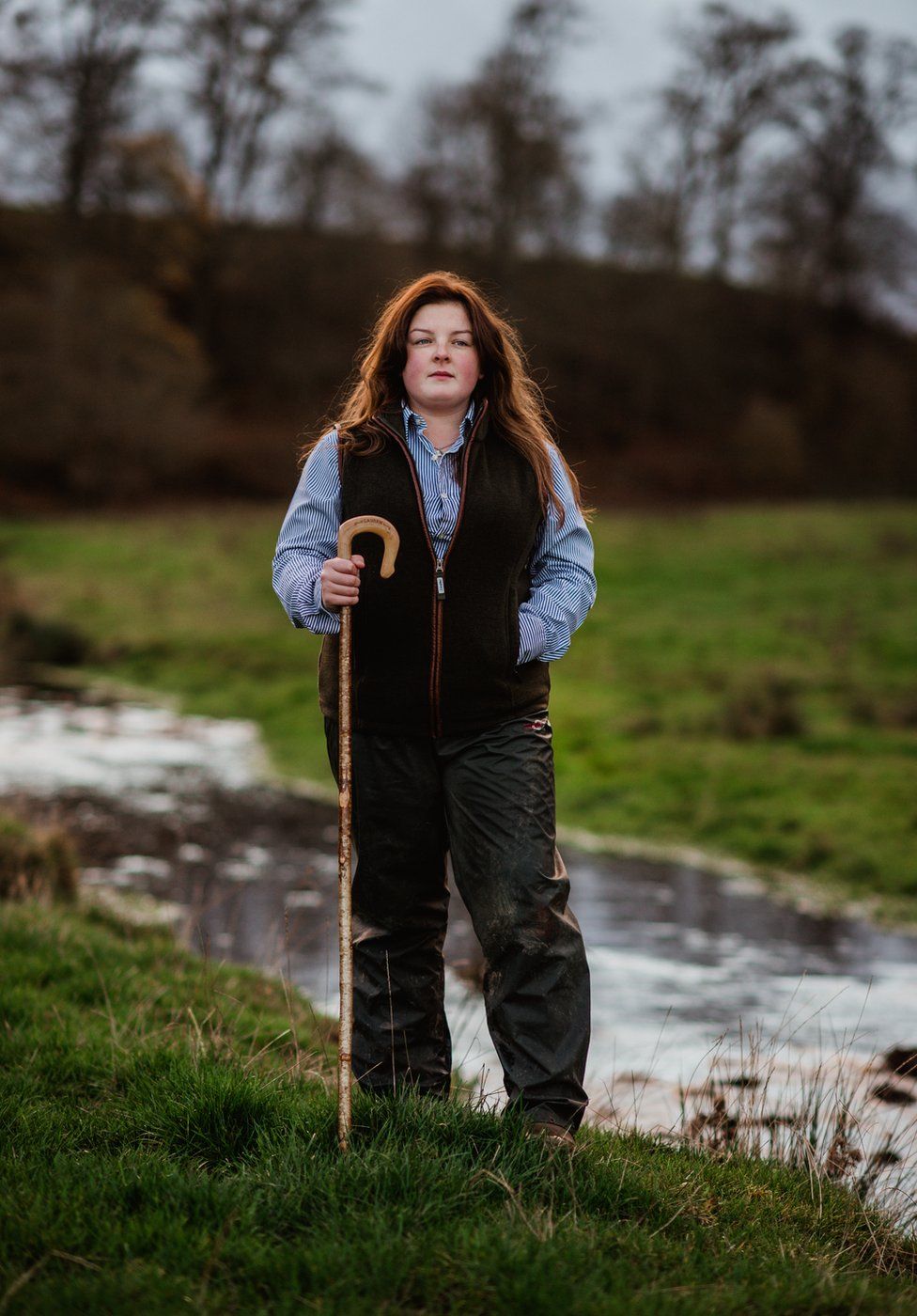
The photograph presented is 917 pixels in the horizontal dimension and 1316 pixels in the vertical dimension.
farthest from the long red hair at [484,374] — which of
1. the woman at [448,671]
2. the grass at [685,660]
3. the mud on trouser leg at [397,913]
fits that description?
→ the grass at [685,660]

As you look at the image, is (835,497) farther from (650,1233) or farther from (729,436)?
(650,1233)

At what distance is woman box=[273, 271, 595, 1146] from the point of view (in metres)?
3.68

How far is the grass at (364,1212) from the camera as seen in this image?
8.91ft

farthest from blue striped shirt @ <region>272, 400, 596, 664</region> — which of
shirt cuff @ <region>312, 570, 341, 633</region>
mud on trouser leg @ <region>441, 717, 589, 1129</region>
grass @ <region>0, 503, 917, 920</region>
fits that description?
grass @ <region>0, 503, 917, 920</region>

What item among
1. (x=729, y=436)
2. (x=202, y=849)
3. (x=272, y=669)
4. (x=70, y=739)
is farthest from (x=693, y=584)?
(x=729, y=436)

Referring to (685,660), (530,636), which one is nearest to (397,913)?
(530,636)

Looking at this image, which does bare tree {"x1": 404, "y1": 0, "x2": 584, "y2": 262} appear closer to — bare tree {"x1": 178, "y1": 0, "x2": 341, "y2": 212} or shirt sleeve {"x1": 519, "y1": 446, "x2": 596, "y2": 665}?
bare tree {"x1": 178, "y1": 0, "x2": 341, "y2": 212}

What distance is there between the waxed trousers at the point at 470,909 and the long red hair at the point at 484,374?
32.2 inches

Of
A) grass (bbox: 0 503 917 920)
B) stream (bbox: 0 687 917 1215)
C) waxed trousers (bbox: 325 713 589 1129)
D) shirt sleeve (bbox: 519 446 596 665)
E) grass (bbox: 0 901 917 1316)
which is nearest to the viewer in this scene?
grass (bbox: 0 901 917 1316)

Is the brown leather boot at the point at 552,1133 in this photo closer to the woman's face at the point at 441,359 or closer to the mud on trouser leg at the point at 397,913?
the mud on trouser leg at the point at 397,913

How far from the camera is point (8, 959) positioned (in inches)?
213

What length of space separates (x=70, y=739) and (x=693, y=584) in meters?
12.2

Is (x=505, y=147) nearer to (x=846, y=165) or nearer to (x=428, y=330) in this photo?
(x=846, y=165)

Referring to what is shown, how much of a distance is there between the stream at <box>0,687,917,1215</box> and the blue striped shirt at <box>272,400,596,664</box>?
136 centimetres
